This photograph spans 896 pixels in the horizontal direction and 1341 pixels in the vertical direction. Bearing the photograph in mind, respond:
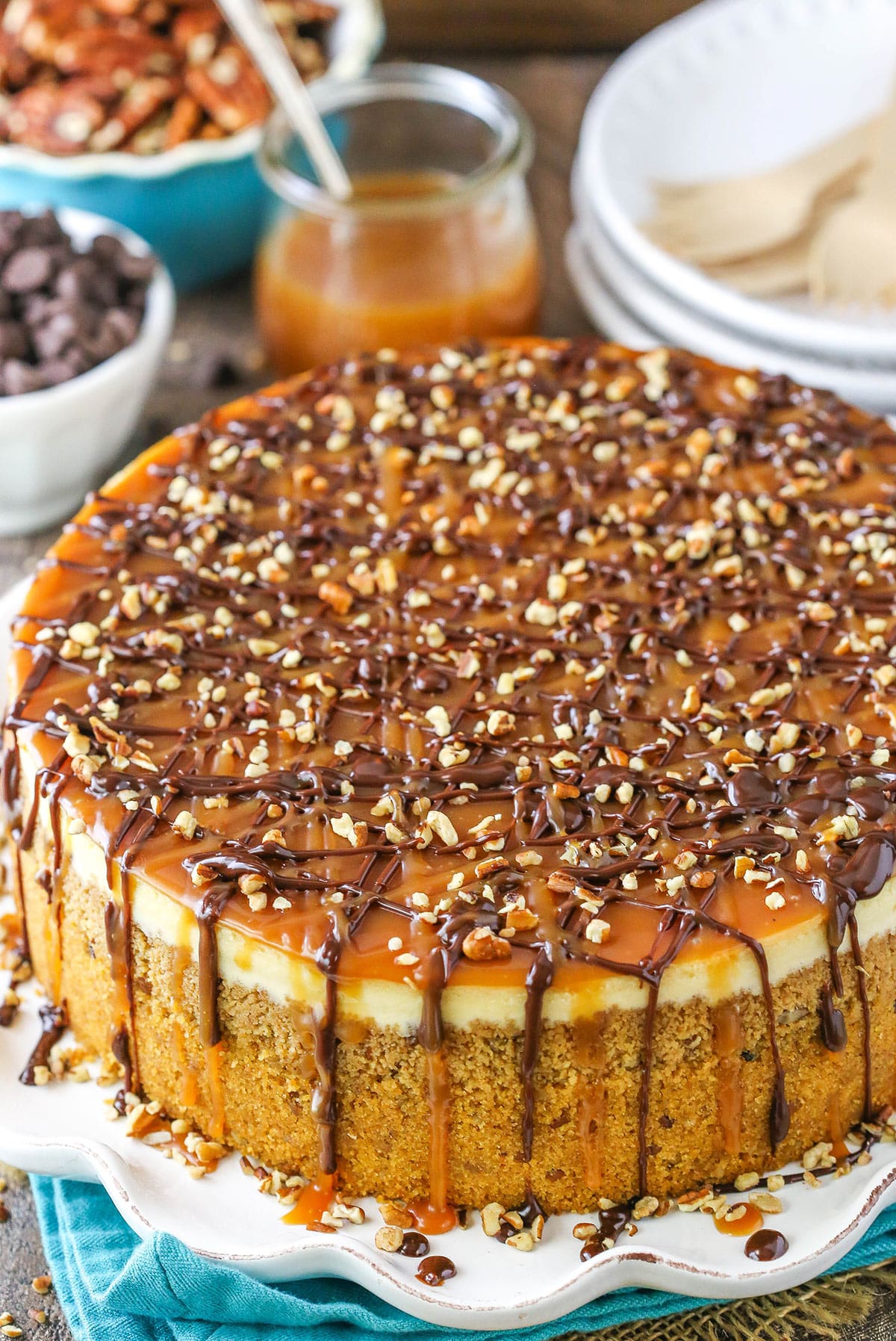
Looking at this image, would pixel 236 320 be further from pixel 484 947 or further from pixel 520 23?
pixel 484 947

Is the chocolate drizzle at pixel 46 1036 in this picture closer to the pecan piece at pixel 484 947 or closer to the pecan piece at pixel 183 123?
the pecan piece at pixel 484 947

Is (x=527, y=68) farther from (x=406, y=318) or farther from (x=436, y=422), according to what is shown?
(x=436, y=422)

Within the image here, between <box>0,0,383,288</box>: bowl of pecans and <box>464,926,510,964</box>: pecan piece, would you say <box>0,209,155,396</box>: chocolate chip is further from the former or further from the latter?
<box>464,926,510,964</box>: pecan piece

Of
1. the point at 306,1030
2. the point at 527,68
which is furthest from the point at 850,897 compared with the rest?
the point at 527,68

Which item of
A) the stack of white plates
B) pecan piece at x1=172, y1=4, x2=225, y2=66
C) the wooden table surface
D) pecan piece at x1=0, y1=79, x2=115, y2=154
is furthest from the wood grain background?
pecan piece at x1=0, y1=79, x2=115, y2=154

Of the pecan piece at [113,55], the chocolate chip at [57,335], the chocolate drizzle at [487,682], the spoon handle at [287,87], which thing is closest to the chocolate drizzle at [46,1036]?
the chocolate drizzle at [487,682]

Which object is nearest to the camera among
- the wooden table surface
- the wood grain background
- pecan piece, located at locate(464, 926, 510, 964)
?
pecan piece, located at locate(464, 926, 510, 964)
